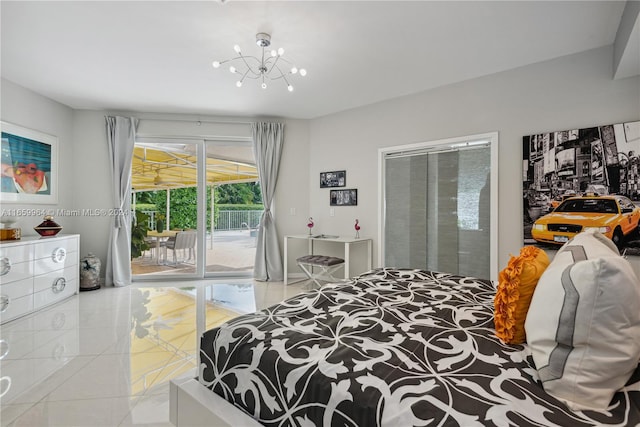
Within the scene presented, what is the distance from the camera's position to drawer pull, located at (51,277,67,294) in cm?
358

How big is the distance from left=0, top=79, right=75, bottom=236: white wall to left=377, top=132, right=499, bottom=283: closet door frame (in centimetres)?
443

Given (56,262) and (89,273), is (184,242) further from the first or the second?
(56,262)

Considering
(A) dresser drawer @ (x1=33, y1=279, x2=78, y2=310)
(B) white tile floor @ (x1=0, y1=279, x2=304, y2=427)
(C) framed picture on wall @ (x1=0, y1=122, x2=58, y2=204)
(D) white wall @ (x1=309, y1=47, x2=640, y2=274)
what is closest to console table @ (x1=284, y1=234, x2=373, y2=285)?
(D) white wall @ (x1=309, y1=47, x2=640, y2=274)

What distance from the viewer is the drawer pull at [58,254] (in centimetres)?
360

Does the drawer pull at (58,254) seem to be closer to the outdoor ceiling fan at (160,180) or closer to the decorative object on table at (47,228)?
the decorative object on table at (47,228)

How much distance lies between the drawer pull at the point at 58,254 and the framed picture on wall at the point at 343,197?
354cm

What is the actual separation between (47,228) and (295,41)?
12.1ft

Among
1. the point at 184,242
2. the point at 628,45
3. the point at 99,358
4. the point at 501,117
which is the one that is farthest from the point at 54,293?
the point at 628,45

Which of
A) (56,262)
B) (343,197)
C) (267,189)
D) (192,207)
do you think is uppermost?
(267,189)

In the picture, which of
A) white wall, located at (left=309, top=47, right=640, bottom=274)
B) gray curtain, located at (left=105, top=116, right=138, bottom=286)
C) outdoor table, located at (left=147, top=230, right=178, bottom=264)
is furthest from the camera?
outdoor table, located at (left=147, top=230, right=178, bottom=264)

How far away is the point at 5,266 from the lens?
298cm

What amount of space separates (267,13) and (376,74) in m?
1.47

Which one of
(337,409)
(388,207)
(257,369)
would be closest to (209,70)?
(388,207)

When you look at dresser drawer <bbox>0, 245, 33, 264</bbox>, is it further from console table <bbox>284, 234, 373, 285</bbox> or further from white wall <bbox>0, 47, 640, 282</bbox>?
console table <bbox>284, 234, 373, 285</bbox>
